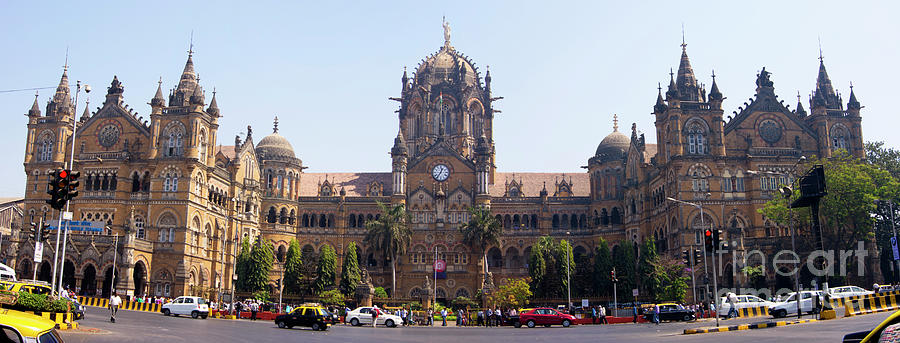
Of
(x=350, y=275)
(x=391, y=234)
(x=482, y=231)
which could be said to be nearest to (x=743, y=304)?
(x=482, y=231)

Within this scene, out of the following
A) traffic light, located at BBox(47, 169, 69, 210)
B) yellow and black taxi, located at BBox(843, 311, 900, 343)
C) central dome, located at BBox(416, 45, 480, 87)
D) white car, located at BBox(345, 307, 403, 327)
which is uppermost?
central dome, located at BBox(416, 45, 480, 87)

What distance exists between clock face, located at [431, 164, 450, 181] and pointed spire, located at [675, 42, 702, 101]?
28236mm

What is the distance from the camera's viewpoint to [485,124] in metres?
102

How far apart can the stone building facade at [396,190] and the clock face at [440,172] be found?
116mm

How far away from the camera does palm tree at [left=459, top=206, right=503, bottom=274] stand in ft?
255

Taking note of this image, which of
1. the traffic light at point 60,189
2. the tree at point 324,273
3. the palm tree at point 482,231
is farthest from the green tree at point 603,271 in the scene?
the traffic light at point 60,189

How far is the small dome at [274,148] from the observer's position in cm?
8769

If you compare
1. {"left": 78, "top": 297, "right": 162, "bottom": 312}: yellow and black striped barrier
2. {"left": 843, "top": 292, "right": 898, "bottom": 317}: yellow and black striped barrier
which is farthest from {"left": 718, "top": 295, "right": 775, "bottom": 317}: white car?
{"left": 78, "top": 297, "right": 162, "bottom": 312}: yellow and black striped barrier

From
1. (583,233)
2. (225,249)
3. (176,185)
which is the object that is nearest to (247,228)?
(225,249)

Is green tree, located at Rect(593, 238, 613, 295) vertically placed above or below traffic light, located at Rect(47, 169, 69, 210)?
below

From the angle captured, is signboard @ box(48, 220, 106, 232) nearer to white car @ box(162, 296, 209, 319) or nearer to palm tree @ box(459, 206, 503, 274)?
white car @ box(162, 296, 209, 319)

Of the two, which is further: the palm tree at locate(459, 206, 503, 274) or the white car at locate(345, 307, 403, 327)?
the palm tree at locate(459, 206, 503, 274)

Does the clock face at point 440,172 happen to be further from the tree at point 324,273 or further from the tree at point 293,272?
the tree at point 293,272

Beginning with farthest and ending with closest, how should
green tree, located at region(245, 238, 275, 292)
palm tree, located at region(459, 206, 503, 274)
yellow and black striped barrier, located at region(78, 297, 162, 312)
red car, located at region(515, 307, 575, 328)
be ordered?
palm tree, located at region(459, 206, 503, 274) → green tree, located at region(245, 238, 275, 292) → yellow and black striped barrier, located at region(78, 297, 162, 312) → red car, located at region(515, 307, 575, 328)
